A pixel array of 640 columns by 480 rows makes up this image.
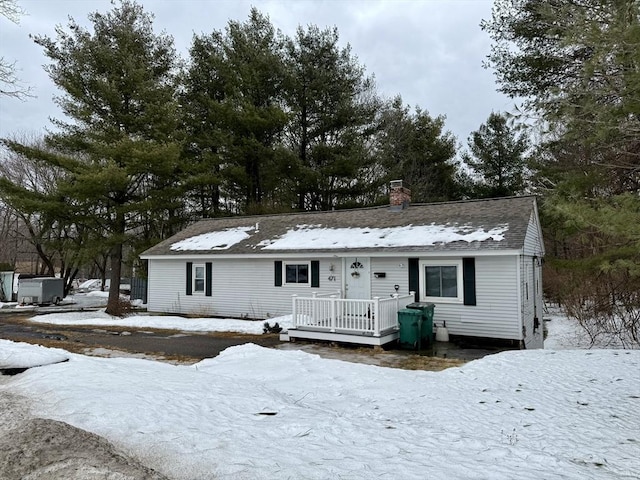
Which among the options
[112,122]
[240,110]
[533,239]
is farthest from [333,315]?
[240,110]

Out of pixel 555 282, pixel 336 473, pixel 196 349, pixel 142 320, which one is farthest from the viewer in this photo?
pixel 555 282

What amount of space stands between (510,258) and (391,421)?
7.58 metres

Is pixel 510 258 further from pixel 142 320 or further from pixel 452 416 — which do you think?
pixel 142 320

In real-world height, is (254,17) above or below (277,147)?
above

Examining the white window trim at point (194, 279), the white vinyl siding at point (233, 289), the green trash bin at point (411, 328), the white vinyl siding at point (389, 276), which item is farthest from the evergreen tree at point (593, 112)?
the white window trim at point (194, 279)

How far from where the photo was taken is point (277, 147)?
25.2m

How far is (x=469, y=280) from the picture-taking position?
Answer: 11633 mm

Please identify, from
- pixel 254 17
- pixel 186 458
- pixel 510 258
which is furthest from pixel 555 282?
pixel 254 17

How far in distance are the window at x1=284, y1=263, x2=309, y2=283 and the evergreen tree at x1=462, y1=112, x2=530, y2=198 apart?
683 inches

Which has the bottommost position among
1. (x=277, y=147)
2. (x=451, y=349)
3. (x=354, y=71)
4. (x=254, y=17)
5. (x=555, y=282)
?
(x=451, y=349)

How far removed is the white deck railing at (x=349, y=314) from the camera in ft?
35.3

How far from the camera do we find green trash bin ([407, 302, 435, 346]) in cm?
1081

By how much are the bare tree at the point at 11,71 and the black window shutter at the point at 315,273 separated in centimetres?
931

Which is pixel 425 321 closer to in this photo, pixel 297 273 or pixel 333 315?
pixel 333 315
